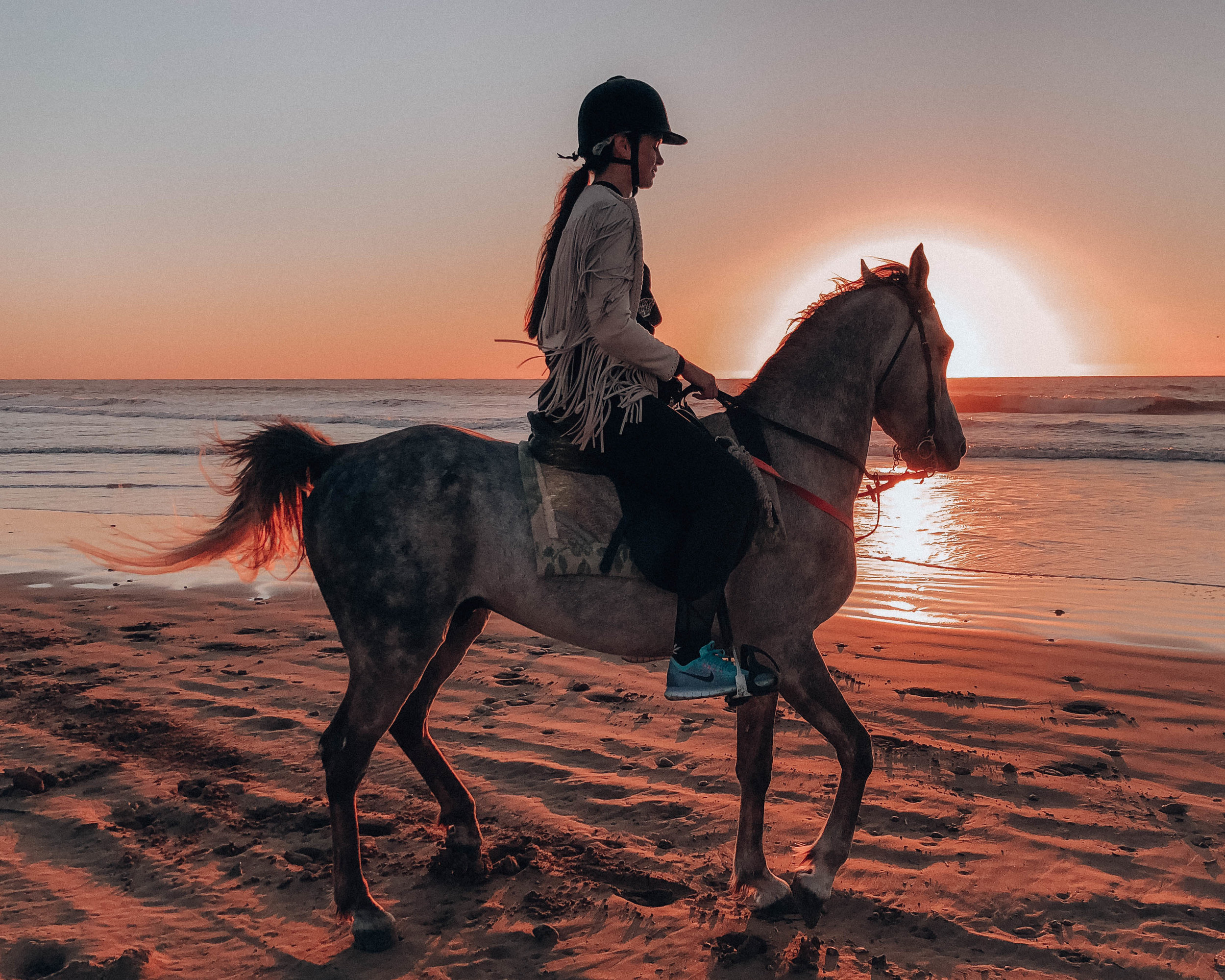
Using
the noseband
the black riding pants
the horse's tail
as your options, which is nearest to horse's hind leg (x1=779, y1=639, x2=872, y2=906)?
the black riding pants

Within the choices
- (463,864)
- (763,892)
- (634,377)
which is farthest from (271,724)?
(634,377)

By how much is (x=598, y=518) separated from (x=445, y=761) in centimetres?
153

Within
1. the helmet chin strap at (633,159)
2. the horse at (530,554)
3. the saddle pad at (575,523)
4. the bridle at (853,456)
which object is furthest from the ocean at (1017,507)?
the helmet chin strap at (633,159)

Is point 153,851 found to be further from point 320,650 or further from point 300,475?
point 320,650

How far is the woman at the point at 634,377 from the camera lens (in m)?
3.35

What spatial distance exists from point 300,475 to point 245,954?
6.39 feet

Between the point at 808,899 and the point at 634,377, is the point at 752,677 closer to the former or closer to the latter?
the point at 808,899

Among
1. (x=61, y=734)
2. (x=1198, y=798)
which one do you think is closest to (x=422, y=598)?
(x=61, y=734)

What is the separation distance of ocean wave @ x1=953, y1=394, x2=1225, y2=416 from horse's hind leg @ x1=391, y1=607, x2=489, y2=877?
4715 cm

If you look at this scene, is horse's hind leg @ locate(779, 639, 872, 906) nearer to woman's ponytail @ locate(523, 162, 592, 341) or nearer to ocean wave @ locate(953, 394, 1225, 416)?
woman's ponytail @ locate(523, 162, 592, 341)

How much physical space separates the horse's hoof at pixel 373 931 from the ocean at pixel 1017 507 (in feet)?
9.37

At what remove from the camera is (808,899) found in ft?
11.7

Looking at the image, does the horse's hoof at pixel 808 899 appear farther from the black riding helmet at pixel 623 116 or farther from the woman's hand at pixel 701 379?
the black riding helmet at pixel 623 116

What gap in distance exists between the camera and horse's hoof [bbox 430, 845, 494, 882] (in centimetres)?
388
